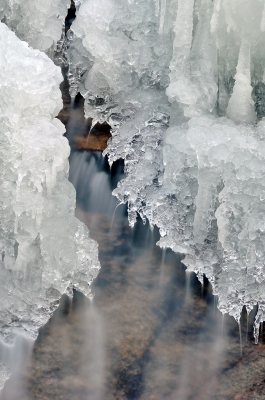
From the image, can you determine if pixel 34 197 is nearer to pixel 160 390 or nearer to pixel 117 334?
pixel 117 334

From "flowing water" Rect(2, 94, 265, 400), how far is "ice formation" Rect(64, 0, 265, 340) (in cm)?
23

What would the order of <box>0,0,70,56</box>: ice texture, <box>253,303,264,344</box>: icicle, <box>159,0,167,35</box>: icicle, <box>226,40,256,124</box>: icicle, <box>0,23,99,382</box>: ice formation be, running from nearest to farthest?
<box>0,23,99,382</box>: ice formation, <box>253,303,264,344</box>: icicle, <box>226,40,256,124</box>: icicle, <box>159,0,167,35</box>: icicle, <box>0,0,70,56</box>: ice texture

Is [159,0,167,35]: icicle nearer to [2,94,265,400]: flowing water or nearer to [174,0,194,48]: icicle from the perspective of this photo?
[174,0,194,48]: icicle

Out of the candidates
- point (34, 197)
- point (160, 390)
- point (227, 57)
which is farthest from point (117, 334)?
point (227, 57)

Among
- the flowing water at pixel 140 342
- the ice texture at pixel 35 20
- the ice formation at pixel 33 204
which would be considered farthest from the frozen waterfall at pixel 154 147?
the ice texture at pixel 35 20

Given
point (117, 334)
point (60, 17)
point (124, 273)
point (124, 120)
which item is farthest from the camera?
point (60, 17)

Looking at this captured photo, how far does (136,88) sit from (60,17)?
4.02 ft

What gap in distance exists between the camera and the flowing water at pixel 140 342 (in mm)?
4230

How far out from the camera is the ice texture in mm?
5730

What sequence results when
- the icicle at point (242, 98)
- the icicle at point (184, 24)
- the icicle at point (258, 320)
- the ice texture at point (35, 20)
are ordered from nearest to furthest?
the icicle at point (258, 320) < the icicle at point (242, 98) < the icicle at point (184, 24) < the ice texture at point (35, 20)

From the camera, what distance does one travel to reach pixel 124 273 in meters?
4.79

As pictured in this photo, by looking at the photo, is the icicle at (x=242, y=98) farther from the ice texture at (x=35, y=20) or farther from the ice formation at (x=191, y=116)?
the ice texture at (x=35, y=20)

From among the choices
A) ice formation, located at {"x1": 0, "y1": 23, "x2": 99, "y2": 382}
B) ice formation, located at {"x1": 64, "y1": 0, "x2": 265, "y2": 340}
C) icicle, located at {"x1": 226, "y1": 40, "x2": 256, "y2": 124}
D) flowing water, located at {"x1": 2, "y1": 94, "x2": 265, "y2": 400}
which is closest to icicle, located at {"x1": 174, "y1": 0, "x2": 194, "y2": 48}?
ice formation, located at {"x1": 64, "y1": 0, "x2": 265, "y2": 340}

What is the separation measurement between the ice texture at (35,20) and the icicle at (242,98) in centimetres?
210
